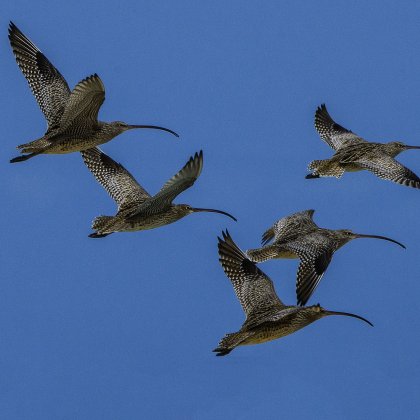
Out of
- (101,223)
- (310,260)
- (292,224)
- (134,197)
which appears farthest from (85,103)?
(292,224)

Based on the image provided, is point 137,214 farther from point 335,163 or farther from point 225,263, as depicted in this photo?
point 335,163

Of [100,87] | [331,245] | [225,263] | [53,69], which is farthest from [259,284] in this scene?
[53,69]

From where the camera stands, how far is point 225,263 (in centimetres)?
2009

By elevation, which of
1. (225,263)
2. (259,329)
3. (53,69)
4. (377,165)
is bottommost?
(259,329)

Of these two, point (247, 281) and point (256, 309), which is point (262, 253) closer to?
point (247, 281)

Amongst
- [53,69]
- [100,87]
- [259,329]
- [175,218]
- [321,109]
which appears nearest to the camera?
[259,329]

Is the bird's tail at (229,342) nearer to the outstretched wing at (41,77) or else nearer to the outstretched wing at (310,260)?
the outstretched wing at (310,260)

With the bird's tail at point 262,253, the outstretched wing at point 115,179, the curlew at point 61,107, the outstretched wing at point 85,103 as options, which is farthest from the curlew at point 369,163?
the outstretched wing at point 85,103

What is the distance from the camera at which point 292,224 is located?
22.7m

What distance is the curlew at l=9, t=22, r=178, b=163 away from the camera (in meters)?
19.8

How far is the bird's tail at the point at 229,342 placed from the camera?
57.8ft

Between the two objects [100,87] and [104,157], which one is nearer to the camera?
[100,87]

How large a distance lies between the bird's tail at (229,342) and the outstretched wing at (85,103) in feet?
14.2

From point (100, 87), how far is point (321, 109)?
8688mm
